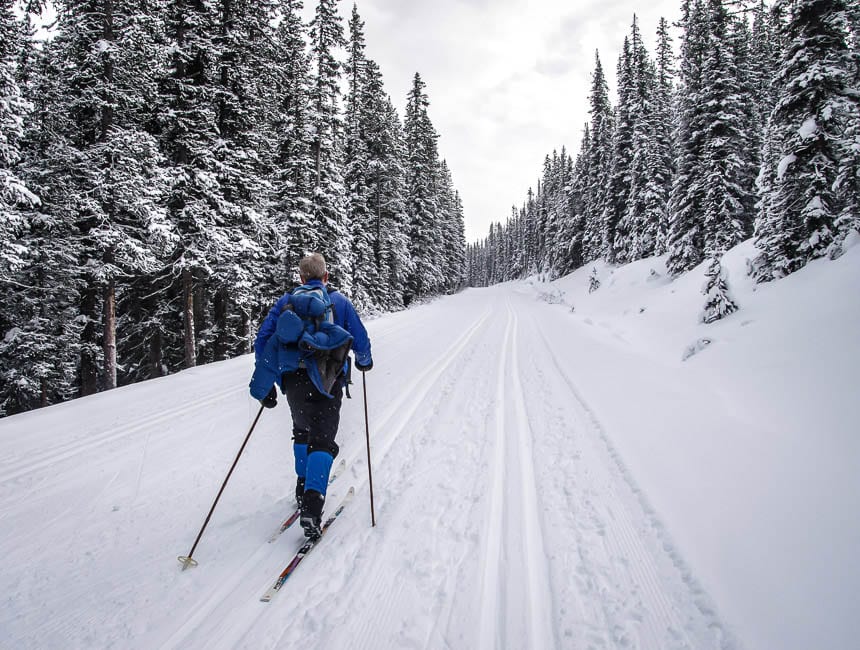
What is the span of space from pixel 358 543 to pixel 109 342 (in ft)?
42.9

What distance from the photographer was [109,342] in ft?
38.8

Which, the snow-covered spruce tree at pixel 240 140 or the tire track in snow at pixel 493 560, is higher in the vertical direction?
the snow-covered spruce tree at pixel 240 140

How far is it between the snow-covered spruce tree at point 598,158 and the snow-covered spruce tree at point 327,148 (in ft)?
76.1

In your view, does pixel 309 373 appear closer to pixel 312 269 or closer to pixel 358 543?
pixel 312 269

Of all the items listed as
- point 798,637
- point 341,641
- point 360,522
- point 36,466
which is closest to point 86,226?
point 36,466

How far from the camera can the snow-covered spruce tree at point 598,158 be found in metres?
32.7

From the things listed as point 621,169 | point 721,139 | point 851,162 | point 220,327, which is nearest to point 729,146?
point 721,139

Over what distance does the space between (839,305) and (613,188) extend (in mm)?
26927

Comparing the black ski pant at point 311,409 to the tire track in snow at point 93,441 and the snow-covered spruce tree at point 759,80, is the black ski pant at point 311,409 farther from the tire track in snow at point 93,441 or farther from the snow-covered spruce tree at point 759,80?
the snow-covered spruce tree at point 759,80

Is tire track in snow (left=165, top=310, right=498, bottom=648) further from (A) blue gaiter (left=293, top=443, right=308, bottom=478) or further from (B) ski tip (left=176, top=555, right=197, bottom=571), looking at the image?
Answer: (A) blue gaiter (left=293, top=443, right=308, bottom=478)

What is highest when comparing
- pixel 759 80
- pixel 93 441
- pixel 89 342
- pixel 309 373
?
pixel 759 80

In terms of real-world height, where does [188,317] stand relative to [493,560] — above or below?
above

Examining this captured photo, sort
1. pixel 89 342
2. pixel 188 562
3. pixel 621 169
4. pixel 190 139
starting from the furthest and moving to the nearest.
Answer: pixel 621 169, pixel 89 342, pixel 190 139, pixel 188 562

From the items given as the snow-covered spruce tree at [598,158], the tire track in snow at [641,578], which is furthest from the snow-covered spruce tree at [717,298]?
the snow-covered spruce tree at [598,158]
